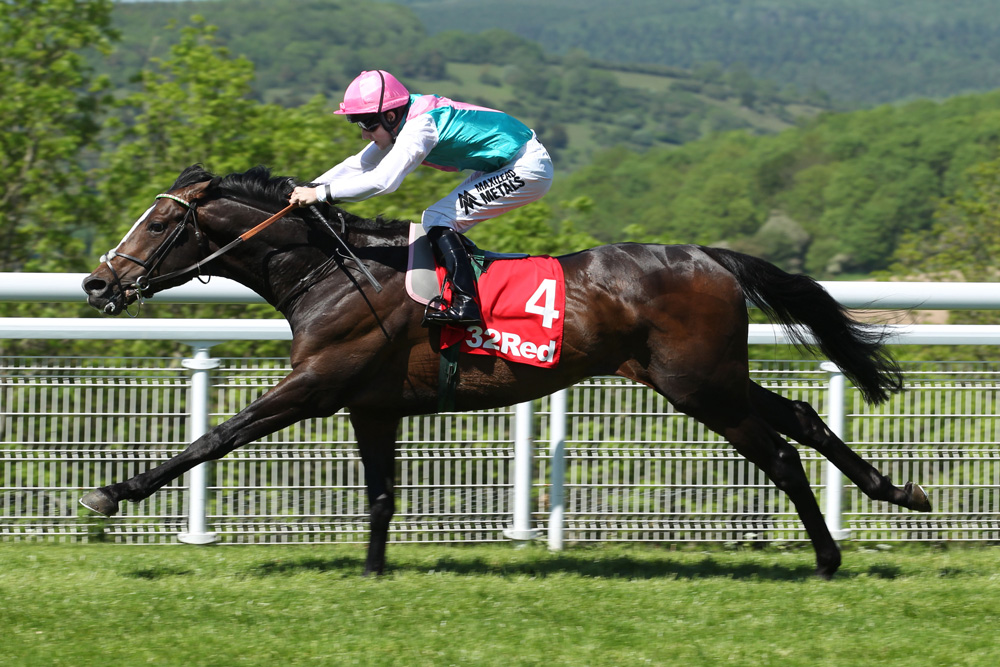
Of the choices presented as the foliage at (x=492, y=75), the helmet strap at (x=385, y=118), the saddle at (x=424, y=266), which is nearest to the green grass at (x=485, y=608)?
the saddle at (x=424, y=266)

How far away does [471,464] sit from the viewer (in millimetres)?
5508

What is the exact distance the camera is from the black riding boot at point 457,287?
15.0 feet

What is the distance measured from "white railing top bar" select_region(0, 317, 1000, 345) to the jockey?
78 cm

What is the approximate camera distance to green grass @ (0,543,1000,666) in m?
3.69

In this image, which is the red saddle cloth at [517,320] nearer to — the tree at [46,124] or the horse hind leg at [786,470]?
the horse hind leg at [786,470]

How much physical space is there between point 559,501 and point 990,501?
2.12 metres

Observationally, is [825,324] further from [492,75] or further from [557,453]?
[492,75]

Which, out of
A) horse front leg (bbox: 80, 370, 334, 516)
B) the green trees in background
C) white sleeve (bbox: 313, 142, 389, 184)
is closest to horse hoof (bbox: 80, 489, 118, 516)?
horse front leg (bbox: 80, 370, 334, 516)

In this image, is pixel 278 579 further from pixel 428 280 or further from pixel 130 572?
pixel 428 280

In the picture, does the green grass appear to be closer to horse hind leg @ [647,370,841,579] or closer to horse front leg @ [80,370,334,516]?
horse hind leg @ [647,370,841,579]

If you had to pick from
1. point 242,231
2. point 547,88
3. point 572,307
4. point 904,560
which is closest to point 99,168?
point 242,231

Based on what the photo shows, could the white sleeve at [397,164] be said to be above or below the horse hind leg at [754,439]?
above

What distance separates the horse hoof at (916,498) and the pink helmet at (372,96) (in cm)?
276

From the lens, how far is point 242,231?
4875mm
